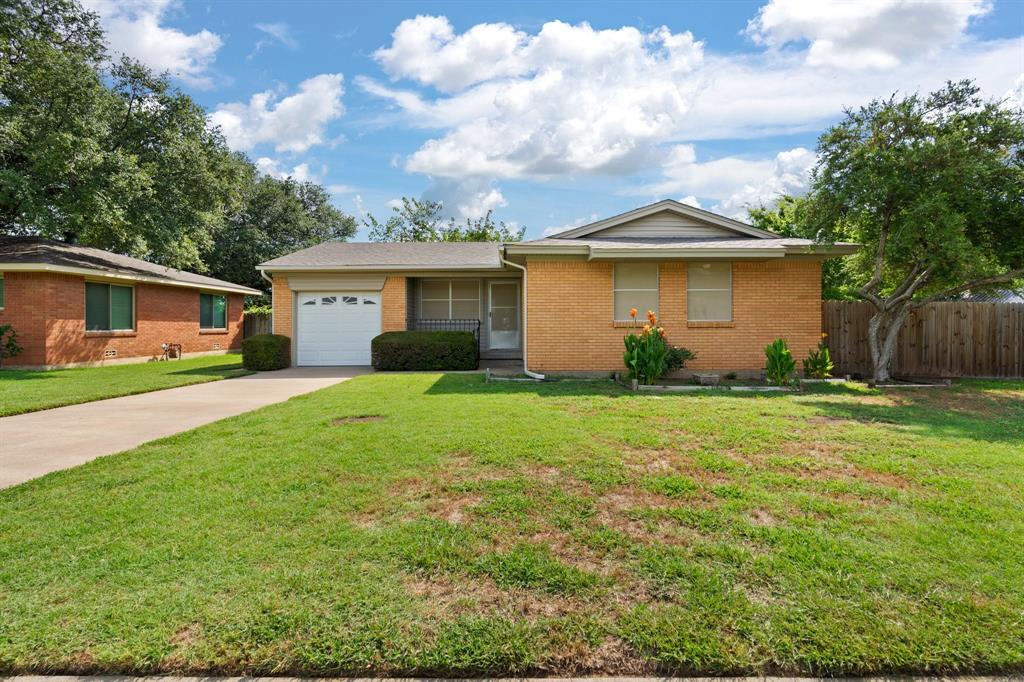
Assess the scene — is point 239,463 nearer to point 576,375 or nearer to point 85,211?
point 576,375

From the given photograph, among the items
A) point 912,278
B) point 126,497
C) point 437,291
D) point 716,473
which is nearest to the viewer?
point 126,497

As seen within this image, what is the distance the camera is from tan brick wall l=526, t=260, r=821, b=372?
11.8 m

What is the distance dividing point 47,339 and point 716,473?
17.7 metres

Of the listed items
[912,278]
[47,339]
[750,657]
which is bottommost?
[750,657]

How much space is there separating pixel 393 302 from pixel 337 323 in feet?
5.94

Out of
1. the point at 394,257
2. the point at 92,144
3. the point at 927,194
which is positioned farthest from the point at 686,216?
the point at 92,144

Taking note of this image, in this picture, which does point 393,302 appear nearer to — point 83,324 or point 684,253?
point 684,253

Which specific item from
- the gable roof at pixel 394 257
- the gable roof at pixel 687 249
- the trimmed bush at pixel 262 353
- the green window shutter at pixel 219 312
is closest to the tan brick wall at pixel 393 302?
the gable roof at pixel 394 257

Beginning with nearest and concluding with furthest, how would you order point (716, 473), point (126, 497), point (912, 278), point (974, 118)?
point (126, 497) → point (716, 473) → point (974, 118) → point (912, 278)

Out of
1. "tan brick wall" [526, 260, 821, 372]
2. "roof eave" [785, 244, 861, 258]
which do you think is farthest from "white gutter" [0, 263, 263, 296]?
"roof eave" [785, 244, 861, 258]

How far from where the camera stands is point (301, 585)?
2867 millimetres

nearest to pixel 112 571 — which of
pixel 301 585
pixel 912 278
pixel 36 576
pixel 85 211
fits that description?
pixel 36 576

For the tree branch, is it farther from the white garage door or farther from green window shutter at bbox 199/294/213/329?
green window shutter at bbox 199/294/213/329

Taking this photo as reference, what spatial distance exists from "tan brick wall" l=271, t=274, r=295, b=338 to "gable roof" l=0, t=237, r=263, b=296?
5159 millimetres
